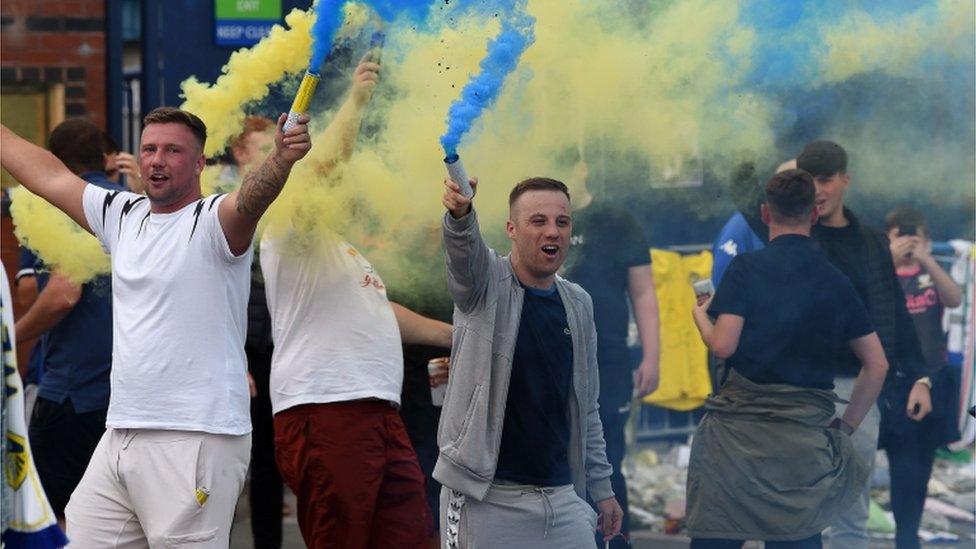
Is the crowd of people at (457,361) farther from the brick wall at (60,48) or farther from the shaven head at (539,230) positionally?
the brick wall at (60,48)

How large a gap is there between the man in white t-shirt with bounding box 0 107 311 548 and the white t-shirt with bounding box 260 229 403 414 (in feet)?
2.31

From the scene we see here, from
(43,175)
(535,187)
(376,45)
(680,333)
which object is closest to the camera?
(535,187)

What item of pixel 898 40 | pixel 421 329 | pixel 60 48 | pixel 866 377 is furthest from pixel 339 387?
pixel 60 48

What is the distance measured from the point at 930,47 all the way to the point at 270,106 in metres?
→ 2.44

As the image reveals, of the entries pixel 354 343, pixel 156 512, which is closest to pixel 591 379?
pixel 354 343

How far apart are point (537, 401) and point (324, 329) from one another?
1103mm

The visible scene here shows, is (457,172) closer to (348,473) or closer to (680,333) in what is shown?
(348,473)

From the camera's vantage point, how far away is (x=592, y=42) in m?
5.77

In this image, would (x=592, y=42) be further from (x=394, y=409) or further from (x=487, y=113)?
(x=394, y=409)

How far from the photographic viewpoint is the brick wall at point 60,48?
8477mm

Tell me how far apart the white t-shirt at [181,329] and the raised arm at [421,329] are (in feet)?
3.70

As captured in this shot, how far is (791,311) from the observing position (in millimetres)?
5789

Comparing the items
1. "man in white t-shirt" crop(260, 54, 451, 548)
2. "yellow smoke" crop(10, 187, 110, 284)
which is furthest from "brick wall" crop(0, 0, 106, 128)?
"man in white t-shirt" crop(260, 54, 451, 548)

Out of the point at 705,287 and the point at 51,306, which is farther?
the point at 51,306
